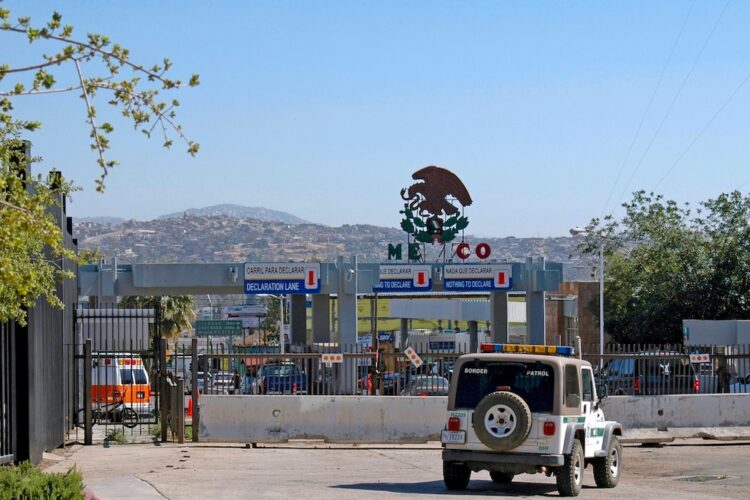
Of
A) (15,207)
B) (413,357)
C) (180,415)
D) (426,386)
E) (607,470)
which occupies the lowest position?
(607,470)

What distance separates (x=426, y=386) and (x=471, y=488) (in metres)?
8.22

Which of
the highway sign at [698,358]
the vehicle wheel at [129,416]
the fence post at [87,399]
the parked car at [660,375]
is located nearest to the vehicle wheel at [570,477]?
the parked car at [660,375]

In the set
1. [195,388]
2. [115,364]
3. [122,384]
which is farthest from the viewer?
[115,364]

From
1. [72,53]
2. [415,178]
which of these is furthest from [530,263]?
[72,53]

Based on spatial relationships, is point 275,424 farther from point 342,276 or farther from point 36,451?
point 342,276

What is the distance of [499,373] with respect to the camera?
15.8 metres

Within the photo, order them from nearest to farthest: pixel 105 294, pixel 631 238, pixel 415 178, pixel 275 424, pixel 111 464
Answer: pixel 111 464 < pixel 275 424 < pixel 105 294 < pixel 415 178 < pixel 631 238

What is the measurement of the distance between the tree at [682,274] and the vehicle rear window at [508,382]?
34586 mm

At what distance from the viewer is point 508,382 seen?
15.7 metres

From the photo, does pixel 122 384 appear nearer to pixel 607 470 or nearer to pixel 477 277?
pixel 607 470

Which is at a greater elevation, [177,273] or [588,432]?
[177,273]

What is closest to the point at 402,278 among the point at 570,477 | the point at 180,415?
the point at 180,415

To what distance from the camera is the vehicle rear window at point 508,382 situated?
51.1 ft

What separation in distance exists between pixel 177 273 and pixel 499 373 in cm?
2912
